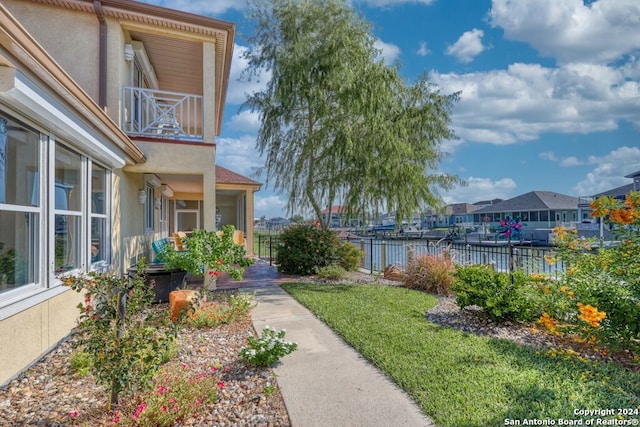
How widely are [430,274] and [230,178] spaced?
1197cm

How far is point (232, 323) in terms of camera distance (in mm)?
5781

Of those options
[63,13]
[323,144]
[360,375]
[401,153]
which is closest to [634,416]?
[360,375]

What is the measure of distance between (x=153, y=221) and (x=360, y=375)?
35.0 feet

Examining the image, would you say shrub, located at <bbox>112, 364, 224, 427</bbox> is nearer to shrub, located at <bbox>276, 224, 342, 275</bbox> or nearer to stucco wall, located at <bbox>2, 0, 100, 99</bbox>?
stucco wall, located at <bbox>2, 0, 100, 99</bbox>

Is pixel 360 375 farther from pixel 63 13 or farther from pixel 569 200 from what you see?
pixel 569 200

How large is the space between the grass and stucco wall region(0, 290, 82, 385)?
12.7 ft

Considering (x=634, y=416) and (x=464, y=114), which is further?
(x=464, y=114)

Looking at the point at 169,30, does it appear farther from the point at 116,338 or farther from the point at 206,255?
the point at 116,338

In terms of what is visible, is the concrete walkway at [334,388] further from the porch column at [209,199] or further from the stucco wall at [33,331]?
the porch column at [209,199]


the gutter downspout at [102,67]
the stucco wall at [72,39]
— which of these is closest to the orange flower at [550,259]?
the gutter downspout at [102,67]

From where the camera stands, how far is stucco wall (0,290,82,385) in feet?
11.5

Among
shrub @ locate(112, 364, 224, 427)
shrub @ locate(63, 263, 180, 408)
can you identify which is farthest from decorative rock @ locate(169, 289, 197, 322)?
shrub @ locate(63, 263, 180, 408)

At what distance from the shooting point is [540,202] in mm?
44125

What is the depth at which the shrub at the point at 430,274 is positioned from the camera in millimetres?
8289
